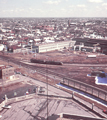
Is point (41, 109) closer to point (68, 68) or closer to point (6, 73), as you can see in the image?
point (6, 73)

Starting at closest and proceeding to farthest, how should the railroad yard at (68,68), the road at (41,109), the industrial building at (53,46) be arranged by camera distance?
the road at (41,109), the railroad yard at (68,68), the industrial building at (53,46)

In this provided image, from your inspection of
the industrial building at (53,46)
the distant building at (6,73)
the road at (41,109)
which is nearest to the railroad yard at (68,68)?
the distant building at (6,73)

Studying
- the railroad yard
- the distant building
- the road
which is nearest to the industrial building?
the railroad yard

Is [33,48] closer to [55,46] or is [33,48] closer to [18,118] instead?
[55,46]

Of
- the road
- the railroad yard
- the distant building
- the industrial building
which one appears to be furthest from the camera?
the industrial building

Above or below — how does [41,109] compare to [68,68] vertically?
above

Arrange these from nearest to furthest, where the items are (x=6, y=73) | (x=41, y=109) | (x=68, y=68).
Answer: (x=41, y=109) → (x=6, y=73) → (x=68, y=68)

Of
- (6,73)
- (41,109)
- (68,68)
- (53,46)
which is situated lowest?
(68,68)

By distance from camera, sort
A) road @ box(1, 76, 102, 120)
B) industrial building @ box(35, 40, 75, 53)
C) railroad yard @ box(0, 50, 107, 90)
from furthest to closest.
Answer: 1. industrial building @ box(35, 40, 75, 53)
2. railroad yard @ box(0, 50, 107, 90)
3. road @ box(1, 76, 102, 120)

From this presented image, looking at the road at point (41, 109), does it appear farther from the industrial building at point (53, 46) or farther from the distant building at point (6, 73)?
the industrial building at point (53, 46)

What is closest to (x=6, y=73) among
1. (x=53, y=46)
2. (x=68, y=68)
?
(x=68, y=68)

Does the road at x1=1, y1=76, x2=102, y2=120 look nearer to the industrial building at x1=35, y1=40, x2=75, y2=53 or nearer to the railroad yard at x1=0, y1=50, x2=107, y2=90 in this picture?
the railroad yard at x1=0, y1=50, x2=107, y2=90

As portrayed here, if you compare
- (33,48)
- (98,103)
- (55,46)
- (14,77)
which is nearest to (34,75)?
(14,77)
